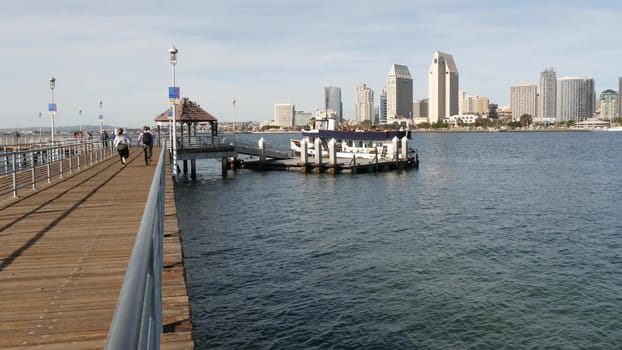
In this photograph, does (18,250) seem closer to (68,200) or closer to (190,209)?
(68,200)

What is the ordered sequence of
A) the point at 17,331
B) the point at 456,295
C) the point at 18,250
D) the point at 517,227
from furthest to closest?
the point at 517,227 < the point at 456,295 < the point at 18,250 < the point at 17,331

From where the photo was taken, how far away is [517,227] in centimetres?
2694

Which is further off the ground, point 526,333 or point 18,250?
point 18,250

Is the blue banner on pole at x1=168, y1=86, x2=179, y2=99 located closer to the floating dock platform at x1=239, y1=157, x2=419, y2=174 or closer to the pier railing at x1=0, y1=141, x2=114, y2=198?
the pier railing at x1=0, y1=141, x2=114, y2=198

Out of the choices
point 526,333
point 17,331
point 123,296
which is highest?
point 123,296

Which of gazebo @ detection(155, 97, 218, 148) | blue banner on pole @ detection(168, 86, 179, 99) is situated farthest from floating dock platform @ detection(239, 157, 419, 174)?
blue banner on pole @ detection(168, 86, 179, 99)

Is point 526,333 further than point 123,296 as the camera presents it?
Yes

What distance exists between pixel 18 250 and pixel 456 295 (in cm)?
1218

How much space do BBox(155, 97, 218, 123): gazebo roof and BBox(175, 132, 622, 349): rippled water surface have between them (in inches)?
550

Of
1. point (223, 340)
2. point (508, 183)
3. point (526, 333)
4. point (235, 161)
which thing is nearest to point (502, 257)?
point (526, 333)

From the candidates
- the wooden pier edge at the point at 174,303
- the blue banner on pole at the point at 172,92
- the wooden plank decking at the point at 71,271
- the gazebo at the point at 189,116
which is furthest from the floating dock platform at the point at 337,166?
the wooden pier edge at the point at 174,303

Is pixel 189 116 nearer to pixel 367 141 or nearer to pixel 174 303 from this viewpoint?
pixel 367 141

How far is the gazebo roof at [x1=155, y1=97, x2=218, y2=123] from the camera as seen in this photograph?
50.7 m

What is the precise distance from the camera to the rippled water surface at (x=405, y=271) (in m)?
13.9
